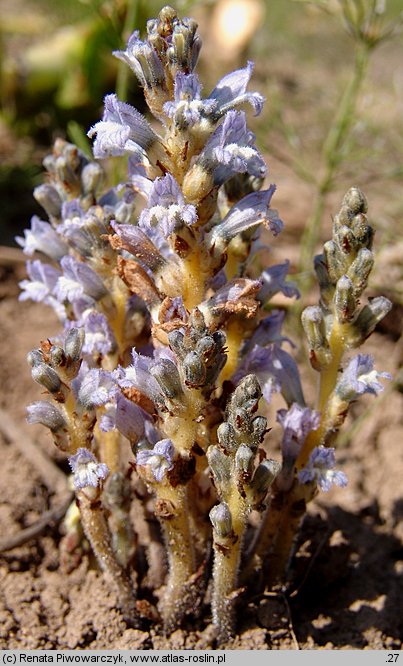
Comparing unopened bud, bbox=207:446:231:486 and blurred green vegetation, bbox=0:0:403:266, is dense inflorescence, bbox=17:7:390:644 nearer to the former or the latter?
unopened bud, bbox=207:446:231:486

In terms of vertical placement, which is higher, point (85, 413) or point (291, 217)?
point (291, 217)

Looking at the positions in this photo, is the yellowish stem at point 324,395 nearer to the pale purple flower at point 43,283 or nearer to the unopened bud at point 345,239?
the unopened bud at point 345,239

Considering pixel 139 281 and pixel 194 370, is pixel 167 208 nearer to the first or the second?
pixel 139 281

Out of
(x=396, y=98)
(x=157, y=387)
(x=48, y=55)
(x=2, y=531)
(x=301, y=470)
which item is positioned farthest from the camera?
(x=396, y=98)

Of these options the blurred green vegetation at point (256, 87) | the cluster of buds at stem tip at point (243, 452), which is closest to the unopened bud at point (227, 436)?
the cluster of buds at stem tip at point (243, 452)

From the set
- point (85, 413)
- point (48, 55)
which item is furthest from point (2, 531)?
point (48, 55)

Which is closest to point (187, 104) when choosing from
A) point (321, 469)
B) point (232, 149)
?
point (232, 149)

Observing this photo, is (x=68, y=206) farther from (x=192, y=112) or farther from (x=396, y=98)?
(x=396, y=98)
